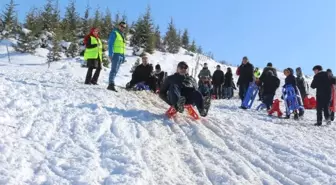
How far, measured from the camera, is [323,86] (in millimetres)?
11898

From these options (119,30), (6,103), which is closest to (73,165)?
(6,103)

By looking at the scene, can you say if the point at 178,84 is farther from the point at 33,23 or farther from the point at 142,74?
the point at 33,23

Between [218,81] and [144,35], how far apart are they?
56.0 ft

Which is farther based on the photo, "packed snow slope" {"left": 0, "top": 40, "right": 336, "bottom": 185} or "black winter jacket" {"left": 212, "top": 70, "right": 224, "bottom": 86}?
"black winter jacket" {"left": 212, "top": 70, "right": 224, "bottom": 86}

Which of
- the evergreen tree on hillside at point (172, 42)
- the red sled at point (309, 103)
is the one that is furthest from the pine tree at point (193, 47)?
the red sled at point (309, 103)

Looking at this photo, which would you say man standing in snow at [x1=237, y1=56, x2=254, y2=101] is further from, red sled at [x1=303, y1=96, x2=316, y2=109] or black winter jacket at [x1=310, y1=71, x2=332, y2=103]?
red sled at [x1=303, y1=96, x2=316, y2=109]

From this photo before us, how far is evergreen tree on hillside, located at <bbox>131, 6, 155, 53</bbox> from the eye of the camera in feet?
117

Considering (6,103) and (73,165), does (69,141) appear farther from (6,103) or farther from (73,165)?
(6,103)

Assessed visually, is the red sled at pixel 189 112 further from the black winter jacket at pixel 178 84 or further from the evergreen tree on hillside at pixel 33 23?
the evergreen tree on hillside at pixel 33 23

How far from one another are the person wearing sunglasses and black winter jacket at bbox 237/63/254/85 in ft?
18.3

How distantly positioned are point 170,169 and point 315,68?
7750 millimetres

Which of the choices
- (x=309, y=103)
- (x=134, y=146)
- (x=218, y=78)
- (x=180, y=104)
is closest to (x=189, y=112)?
(x=180, y=104)

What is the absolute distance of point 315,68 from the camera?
12.2 meters

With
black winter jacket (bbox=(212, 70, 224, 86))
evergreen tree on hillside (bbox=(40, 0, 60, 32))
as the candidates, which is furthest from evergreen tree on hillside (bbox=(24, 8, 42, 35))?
black winter jacket (bbox=(212, 70, 224, 86))
